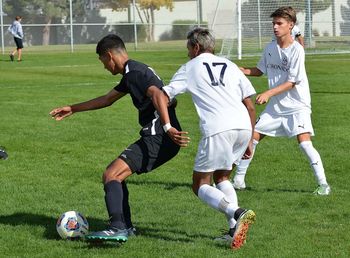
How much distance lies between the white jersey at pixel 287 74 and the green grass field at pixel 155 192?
99 centimetres

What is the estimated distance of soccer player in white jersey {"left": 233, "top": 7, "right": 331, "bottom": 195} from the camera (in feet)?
31.1

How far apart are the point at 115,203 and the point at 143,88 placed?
102 cm

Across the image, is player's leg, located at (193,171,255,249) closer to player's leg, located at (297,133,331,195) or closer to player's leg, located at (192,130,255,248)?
player's leg, located at (192,130,255,248)

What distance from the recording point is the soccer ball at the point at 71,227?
24.5 feet

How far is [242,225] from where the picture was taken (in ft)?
22.4

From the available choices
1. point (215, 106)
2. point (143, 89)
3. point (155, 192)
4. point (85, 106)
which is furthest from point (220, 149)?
point (155, 192)

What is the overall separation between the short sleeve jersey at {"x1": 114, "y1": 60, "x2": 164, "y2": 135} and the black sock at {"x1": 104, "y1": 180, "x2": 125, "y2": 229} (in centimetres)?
56

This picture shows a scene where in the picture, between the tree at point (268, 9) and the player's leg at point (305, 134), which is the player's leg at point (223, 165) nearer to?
the player's leg at point (305, 134)

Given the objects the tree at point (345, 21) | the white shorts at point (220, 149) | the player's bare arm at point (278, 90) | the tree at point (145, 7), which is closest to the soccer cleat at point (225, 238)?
the white shorts at point (220, 149)

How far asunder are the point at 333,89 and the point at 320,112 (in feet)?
16.5

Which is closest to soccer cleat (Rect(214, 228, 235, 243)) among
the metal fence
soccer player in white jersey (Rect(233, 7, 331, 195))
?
soccer player in white jersey (Rect(233, 7, 331, 195))

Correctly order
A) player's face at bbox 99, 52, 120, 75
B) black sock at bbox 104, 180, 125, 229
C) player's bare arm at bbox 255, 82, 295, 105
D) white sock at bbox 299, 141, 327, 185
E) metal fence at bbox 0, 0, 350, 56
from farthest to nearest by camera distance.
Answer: metal fence at bbox 0, 0, 350, 56 → white sock at bbox 299, 141, 327, 185 → player's bare arm at bbox 255, 82, 295, 105 → player's face at bbox 99, 52, 120, 75 → black sock at bbox 104, 180, 125, 229

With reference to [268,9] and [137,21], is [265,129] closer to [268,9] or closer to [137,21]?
[268,9]

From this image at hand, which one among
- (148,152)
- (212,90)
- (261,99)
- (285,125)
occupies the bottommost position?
(285,125)
